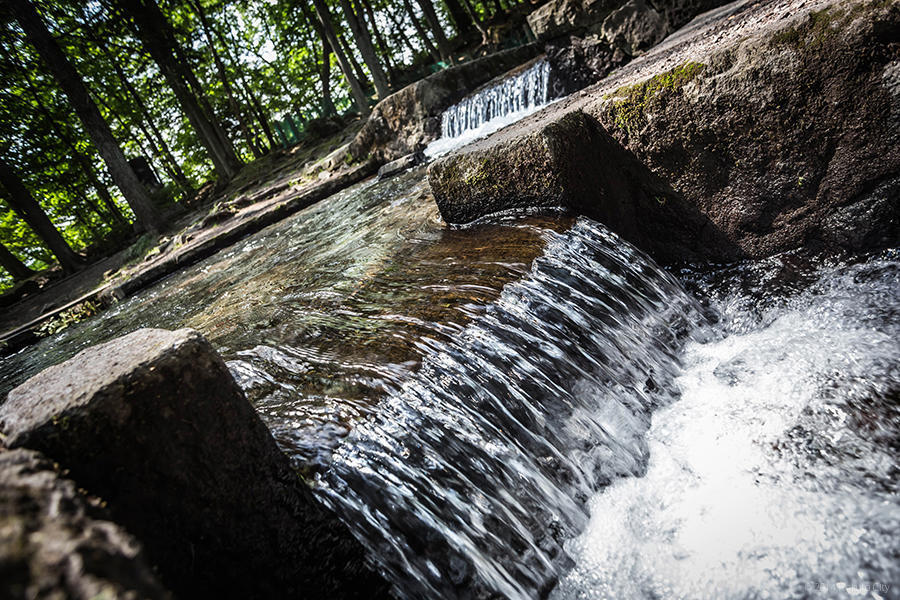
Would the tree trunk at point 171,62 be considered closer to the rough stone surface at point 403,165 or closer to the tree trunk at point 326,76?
the tree trunk at point 326,76

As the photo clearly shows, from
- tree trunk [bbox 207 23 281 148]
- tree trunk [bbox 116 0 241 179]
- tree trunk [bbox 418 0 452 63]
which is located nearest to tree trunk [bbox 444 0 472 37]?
tree trunk [bbox 418 0 452 63]

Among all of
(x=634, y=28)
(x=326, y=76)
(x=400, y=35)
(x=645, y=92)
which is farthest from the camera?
(x=400, y=35)

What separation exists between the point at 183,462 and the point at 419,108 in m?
11.4

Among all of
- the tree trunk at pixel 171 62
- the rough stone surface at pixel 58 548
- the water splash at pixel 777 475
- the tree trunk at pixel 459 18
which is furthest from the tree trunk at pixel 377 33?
the rough stone surface at pixel 58 548

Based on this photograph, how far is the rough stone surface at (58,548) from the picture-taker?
0.62m

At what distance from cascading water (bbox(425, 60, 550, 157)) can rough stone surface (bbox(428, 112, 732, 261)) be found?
5441mm

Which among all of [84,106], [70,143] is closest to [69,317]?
[84,106]

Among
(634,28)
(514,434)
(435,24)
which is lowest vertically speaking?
(514,434)

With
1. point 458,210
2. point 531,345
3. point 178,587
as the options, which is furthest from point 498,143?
point 178,587

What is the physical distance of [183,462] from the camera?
126 centimetres

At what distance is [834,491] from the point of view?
5.85ft

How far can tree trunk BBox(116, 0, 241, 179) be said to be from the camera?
56.7ft

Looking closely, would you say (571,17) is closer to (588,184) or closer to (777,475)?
(588,184)

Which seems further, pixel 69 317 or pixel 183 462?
pixel 69 317
